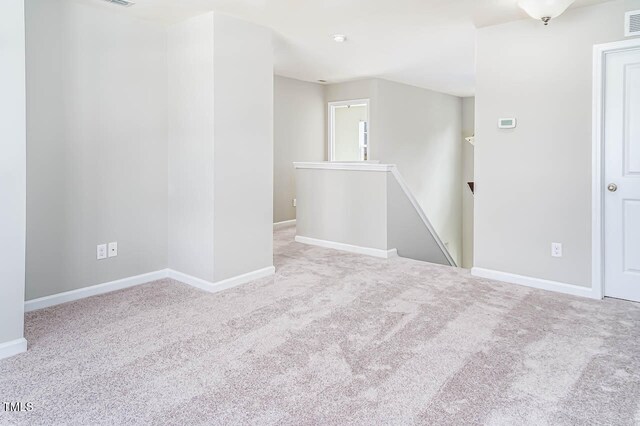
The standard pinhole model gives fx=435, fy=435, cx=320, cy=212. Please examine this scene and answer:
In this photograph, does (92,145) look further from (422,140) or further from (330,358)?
(422,140)

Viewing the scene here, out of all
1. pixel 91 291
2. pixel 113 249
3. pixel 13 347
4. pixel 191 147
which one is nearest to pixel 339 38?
pixel 191 147

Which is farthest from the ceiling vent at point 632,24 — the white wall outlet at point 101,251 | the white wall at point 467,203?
the white wall at point 467,203

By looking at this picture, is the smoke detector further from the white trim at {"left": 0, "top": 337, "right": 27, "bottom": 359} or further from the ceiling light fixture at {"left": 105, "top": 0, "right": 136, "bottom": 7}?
the white trim at {"left": 0, "top": 337, "right": 27, "bottom": 359}

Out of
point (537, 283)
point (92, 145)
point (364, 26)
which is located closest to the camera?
point (92, 145)

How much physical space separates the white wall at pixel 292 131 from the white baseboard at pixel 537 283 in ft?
11.4

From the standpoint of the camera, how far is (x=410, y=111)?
763cm

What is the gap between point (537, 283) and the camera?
3.68 meters

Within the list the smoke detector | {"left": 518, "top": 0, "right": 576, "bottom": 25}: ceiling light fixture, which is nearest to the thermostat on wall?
{"left": 518, "top": 0, "right": 576, "bottom": 25}: ceiling light fixture

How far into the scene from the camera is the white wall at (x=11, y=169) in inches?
92.2

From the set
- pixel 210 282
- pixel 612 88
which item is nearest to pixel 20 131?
pixel 210 282

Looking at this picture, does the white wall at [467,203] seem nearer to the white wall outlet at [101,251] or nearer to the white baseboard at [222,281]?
the white baseboard at [222,281]

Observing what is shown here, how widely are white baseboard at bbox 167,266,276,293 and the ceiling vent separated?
342 cm

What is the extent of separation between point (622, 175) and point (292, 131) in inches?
181

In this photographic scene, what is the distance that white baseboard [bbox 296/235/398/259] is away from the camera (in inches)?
191
